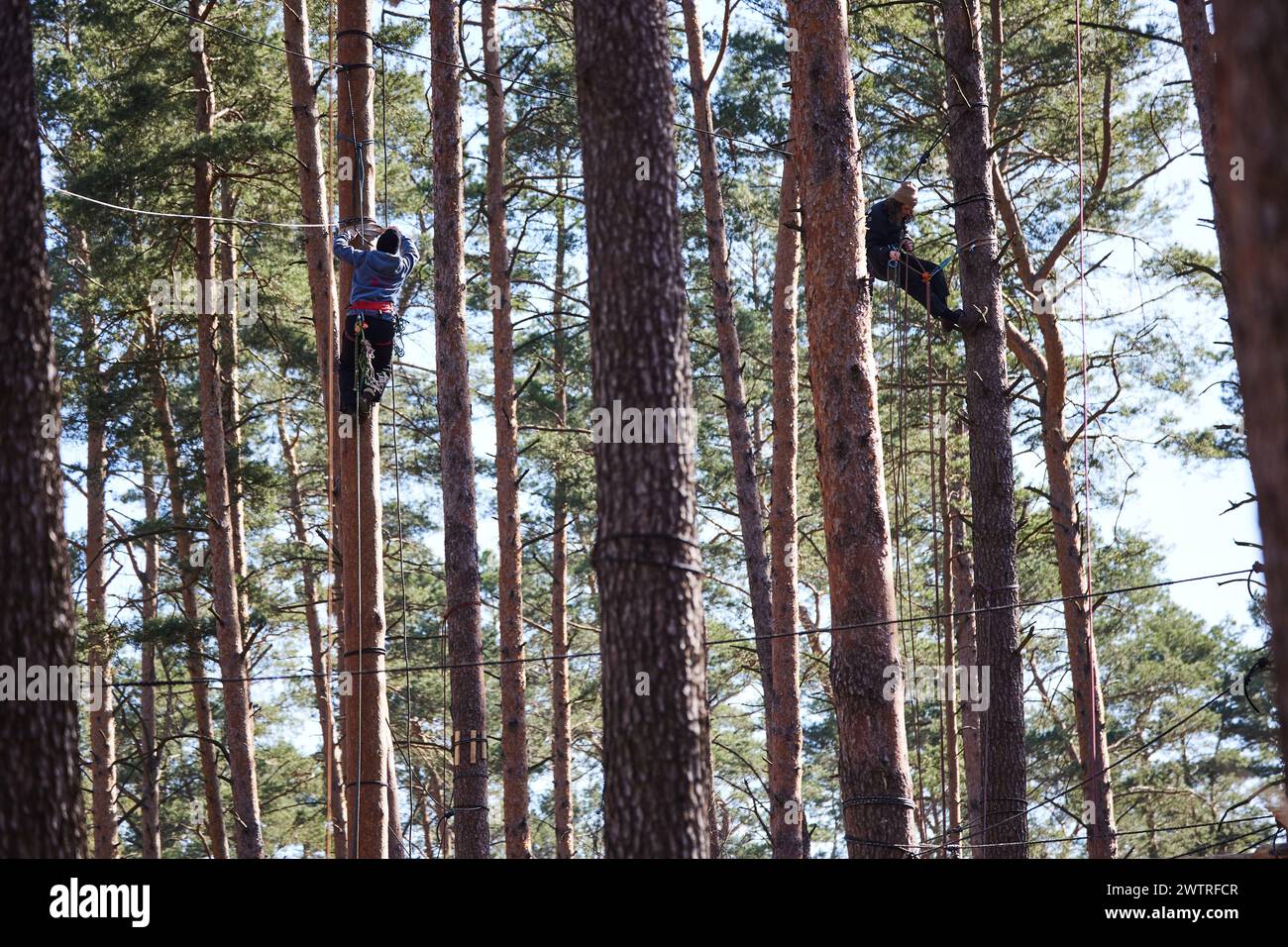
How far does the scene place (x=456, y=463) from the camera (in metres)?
10.2

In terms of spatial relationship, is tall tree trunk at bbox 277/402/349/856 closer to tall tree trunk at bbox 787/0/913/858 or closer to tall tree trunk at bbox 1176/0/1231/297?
tall tree trunk at bbox 787/0/913/858

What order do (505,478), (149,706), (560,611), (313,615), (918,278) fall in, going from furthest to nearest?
(313,615)
(560,611)
(149,706)
(505,478)
(918,278)

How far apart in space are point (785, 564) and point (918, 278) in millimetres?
4606

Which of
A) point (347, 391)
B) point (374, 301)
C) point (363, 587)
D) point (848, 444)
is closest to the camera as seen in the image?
point (848, 444)

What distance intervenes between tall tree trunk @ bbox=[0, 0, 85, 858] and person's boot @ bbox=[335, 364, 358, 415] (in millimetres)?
3197

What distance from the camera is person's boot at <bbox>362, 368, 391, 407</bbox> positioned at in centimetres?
831

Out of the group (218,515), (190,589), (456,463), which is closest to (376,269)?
(456,463)

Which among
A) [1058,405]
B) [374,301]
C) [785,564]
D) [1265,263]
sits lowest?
[1265,263]

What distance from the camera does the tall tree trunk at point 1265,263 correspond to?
240cm

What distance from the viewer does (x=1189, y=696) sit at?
2284cm

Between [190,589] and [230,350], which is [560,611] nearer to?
[190,589]
